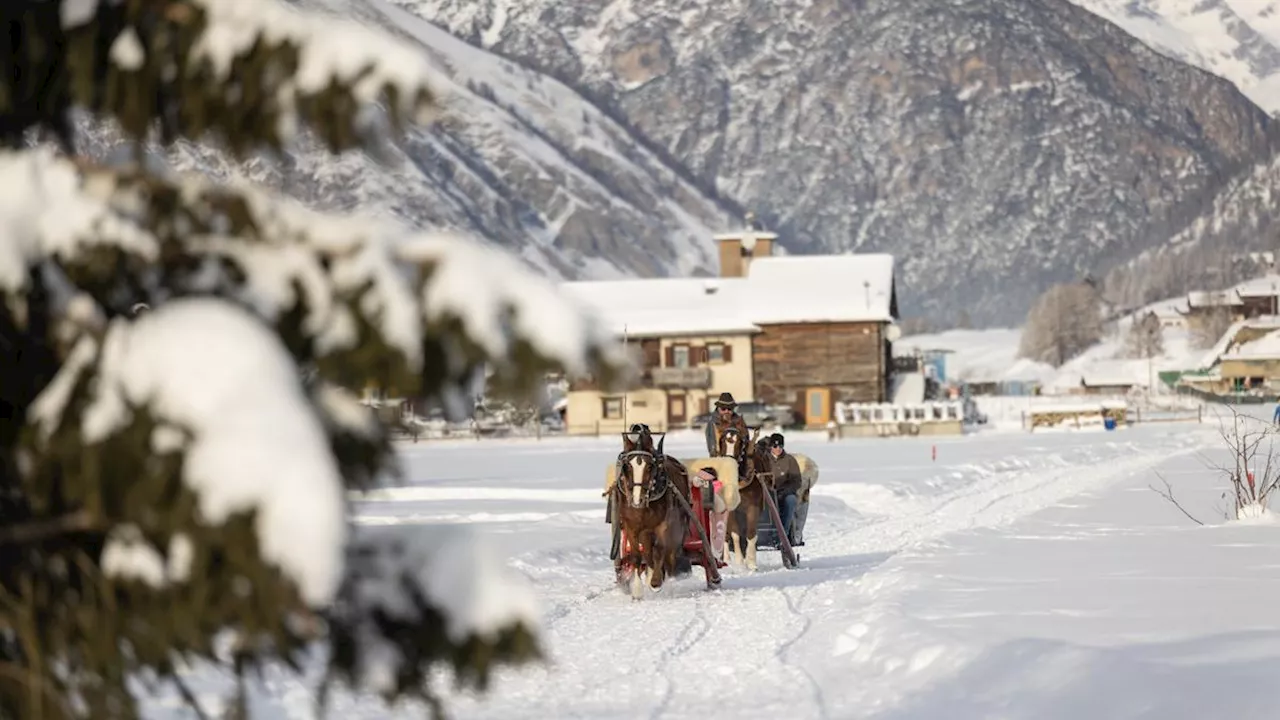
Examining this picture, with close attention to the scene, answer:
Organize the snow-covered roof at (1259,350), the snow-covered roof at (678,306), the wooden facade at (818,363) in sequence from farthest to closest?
the snow-covered roof at (1259,350), the snow-covered roof at (678,306), the wooden facade at (818,363)

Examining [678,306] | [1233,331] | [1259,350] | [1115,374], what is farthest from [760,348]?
[1115,374]

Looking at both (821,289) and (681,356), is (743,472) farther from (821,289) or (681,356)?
(821,289)

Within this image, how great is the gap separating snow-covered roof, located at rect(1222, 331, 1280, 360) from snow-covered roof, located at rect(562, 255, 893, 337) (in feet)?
162

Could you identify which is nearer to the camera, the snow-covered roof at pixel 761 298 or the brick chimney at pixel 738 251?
the snow-covered roof at pixel 761 298

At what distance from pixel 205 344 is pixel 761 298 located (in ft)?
283

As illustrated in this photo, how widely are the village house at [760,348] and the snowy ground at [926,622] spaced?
5637 cm

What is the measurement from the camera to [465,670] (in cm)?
443

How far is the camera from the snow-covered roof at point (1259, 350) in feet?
434

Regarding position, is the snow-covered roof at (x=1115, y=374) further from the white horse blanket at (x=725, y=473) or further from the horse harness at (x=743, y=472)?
the white horse blanket at (x=725, y=473)

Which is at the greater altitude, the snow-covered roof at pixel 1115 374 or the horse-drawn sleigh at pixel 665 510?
the snow-covered roof at pixel 1115 374

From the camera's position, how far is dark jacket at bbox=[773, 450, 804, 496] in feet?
74.4

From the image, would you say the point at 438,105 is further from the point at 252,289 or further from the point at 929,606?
the point at 929,606

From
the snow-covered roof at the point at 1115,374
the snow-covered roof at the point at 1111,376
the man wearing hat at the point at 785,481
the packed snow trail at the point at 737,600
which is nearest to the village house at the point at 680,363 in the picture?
the packed snow trail at the point at 737,600

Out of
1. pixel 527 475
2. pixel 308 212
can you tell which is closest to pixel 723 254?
pixel 527 475
